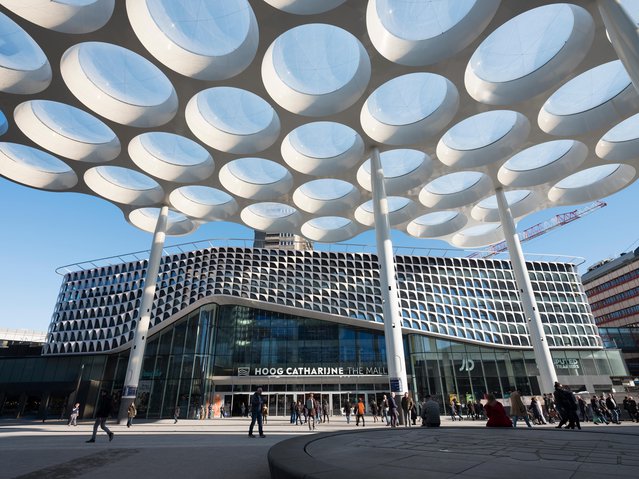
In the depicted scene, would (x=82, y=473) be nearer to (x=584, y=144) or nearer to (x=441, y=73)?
(x=441, y=73)

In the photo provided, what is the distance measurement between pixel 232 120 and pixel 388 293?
531 inches

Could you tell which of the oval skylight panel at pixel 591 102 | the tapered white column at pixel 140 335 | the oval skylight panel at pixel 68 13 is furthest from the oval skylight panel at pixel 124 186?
the oval skylight panel at pixel 591 102

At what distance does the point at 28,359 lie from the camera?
1553 inches

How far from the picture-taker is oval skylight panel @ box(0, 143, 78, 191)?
22484 millimetres

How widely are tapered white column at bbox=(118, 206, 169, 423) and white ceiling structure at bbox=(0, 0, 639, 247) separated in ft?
10.9

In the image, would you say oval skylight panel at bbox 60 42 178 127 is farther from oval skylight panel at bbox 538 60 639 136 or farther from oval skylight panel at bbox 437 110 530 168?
oval skylight panel at bbox 538 60 639 136

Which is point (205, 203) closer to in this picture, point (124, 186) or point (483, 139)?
point (124, 186)

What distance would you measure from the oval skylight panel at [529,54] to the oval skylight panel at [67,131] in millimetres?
20912

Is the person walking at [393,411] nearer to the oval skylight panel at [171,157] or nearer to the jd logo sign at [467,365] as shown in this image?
the oval skylight panel at [171,157]

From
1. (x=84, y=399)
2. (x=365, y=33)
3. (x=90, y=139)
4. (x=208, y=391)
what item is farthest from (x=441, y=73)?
(x=84, y=399)

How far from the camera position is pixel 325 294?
38062mm

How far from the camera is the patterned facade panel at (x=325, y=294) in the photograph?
3694 cm

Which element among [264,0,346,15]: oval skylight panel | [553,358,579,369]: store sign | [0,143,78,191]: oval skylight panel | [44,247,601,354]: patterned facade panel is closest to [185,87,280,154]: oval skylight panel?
[264,0,346,15]: oval skylight panel

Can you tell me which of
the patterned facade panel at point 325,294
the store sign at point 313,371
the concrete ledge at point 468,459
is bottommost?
the concrete ledge at point 468,459
